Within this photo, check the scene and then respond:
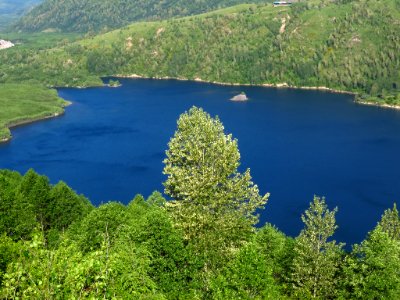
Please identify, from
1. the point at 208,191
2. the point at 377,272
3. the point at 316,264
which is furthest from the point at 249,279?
the point at 316,264

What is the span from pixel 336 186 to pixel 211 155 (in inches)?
5060

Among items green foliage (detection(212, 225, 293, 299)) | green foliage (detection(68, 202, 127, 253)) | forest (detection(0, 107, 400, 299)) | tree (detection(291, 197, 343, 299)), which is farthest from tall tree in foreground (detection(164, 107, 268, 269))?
green foliage (detection(68, 202, 127, 253))

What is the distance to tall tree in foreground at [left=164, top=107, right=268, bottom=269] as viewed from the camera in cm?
4938

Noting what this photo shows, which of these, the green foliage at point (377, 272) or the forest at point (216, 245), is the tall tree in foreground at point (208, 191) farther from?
the green foliage at point (377, 272)

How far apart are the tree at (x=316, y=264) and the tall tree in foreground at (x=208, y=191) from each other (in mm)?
11449

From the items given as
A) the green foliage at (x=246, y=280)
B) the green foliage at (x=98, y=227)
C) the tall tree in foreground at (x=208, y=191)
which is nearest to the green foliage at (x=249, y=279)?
the green foliage at (x=246, y=280)

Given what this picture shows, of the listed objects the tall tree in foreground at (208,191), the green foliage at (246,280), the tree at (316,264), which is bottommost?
the tree at (316,264)

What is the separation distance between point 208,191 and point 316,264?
18.7 meters

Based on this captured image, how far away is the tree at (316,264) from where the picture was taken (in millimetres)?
57594

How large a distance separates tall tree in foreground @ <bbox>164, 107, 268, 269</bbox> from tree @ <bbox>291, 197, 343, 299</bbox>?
1145 centimetres

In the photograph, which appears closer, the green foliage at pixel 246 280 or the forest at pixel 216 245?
the green foliage at pixel 246 280

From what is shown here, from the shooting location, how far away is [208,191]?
50.3 metres

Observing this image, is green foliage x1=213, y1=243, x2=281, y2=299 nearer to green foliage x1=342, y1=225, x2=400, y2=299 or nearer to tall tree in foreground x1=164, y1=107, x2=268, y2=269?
tall tree in foreground x1=164, y1=107, x2=268, y2=269

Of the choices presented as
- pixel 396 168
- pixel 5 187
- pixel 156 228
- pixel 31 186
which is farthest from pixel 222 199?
pixel 396 168
